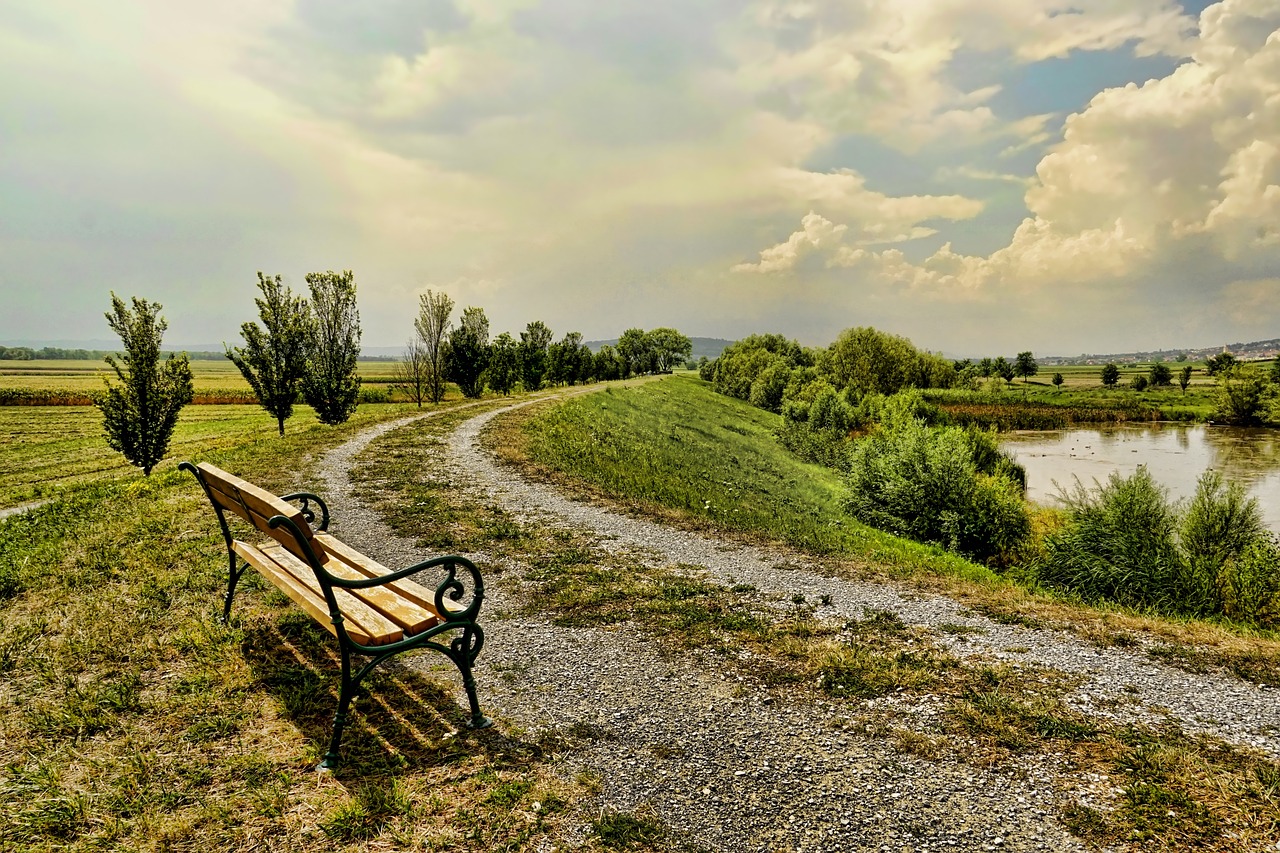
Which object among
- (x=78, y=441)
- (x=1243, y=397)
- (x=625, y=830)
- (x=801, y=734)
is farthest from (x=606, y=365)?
(x=625, y=830)

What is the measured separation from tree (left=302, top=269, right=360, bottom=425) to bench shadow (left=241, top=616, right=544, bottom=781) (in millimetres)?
26124

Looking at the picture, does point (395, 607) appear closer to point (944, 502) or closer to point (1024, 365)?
point (944, 502)

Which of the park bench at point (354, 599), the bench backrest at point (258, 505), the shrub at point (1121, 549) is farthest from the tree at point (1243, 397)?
the bench backrest at point (258, 505)

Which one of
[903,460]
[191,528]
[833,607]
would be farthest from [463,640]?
[903,460]

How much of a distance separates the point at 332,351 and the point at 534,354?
41.5 meters

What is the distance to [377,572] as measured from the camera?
584 centimetres

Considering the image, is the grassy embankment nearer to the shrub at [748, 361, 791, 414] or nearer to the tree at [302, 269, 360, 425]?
Answer: the tree at [302, 269, 360, 425]

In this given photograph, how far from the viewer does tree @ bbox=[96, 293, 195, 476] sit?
20641 millimetres

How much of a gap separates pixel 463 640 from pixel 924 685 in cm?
454

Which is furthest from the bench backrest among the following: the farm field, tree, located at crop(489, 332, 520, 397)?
tree, located at crop(489, 332, 520, 397)

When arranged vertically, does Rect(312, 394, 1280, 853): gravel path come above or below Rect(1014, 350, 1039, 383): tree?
below

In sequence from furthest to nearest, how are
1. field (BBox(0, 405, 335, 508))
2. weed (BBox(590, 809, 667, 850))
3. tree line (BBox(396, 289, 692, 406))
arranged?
1. tree line (BBox(396, 289, 692, 406))
2. field (BBox(0, 405, 335, 508))
3. weed (BBox(590, 809, 667, 850))

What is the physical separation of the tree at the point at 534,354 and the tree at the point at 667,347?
2445 inches

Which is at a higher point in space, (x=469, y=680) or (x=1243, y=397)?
(x=1243, y=397)
